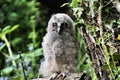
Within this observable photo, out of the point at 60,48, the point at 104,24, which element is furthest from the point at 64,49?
the point at 104,24

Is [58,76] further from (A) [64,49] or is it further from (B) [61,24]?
(B) [61,24]

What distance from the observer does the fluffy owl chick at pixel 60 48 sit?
4.74m

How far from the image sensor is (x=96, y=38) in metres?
4.34

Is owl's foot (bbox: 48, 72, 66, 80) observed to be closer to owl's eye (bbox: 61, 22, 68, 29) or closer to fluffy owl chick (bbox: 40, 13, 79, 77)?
fluffy owl chick (bbox: 40, 13, 79, 77)

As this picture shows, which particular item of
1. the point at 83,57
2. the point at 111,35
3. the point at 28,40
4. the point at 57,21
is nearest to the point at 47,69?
the point at 57,21

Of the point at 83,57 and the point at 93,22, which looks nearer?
the point at 93,22

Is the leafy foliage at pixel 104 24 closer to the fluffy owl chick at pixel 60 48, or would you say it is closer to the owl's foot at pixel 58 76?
the fluffy owl chick at pixel 60 48

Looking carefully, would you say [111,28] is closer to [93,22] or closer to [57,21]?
[93,22]

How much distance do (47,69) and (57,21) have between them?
1.37 feet

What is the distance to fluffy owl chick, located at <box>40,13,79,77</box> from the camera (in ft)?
15.5

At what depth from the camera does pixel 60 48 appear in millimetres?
4766

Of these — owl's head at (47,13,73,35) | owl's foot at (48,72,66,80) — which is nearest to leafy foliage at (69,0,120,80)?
owl's head at (47,13,73,35)

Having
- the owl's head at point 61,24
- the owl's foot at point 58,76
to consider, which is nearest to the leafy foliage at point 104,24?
the owl's head at point 61,24

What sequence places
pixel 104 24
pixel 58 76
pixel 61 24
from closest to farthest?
pixel 104 24 → pixel 58 76 → pixel 61 24
